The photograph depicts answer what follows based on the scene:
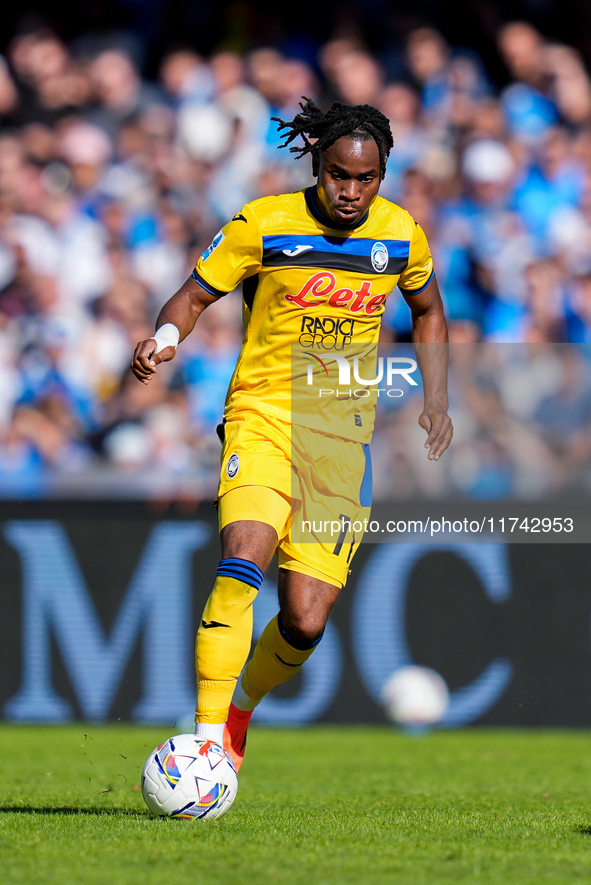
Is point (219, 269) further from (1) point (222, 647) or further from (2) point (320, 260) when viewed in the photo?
(1) point (222, 647)

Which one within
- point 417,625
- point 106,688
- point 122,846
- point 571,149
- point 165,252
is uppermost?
point 571,149

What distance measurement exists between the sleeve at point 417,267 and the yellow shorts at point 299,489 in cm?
71

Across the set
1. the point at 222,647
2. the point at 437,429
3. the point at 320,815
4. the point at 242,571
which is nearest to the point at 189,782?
the point at 222,647

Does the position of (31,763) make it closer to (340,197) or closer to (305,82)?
(340,197)

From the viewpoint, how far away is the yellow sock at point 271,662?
5.05 metres

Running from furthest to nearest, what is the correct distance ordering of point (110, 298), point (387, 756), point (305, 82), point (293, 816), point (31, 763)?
point (305, 82) < point (110, 298) < point (387, 756) < point (31, 763) < point (293, 816)

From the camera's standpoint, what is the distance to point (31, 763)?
6.59 metres

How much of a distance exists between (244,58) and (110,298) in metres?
3.93

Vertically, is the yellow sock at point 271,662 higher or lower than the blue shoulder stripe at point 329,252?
lower

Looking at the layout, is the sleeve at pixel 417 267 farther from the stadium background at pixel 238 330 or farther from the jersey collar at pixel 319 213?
the stadium background at pixel 238 330

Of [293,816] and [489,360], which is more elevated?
[489,360]

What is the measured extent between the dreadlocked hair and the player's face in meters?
0.04

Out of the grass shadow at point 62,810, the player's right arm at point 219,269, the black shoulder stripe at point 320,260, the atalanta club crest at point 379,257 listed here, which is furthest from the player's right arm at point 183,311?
the grass shadow at point 62,810

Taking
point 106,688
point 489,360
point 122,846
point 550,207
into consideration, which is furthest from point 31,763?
point 550,207
